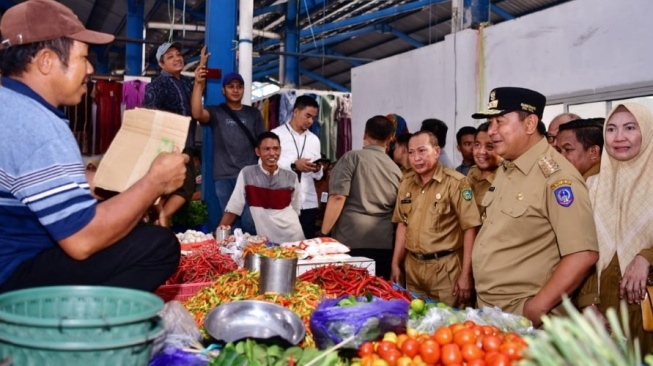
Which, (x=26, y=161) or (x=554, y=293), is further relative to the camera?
(x=554, y=293)

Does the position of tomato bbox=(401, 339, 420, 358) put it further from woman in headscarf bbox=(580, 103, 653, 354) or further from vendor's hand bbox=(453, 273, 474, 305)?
vendor's hand bbox=(453, 273, 474, 305)

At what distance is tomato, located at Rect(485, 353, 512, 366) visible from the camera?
213 cm

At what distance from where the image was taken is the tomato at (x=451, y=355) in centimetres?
224

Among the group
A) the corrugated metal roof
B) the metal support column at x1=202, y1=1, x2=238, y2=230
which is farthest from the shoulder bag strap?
the corrugated metal roof

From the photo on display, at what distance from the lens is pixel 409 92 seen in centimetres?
878

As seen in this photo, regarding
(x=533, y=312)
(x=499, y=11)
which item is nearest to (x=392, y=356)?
(x=533, y=312)


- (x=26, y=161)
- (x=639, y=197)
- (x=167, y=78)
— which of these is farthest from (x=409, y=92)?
(x=26, y=161)

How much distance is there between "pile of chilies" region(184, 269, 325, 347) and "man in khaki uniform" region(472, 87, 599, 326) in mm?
965

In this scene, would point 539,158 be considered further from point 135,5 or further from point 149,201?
point 135,5

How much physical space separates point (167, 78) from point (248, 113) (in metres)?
0.98

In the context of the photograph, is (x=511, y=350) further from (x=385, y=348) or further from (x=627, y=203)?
(x=627, y=203)

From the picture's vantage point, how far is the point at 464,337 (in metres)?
2.33

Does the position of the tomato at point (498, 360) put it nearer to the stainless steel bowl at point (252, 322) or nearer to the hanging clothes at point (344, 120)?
the stainless steel bowl at point (252, 322)

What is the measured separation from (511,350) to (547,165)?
1.30 meters
